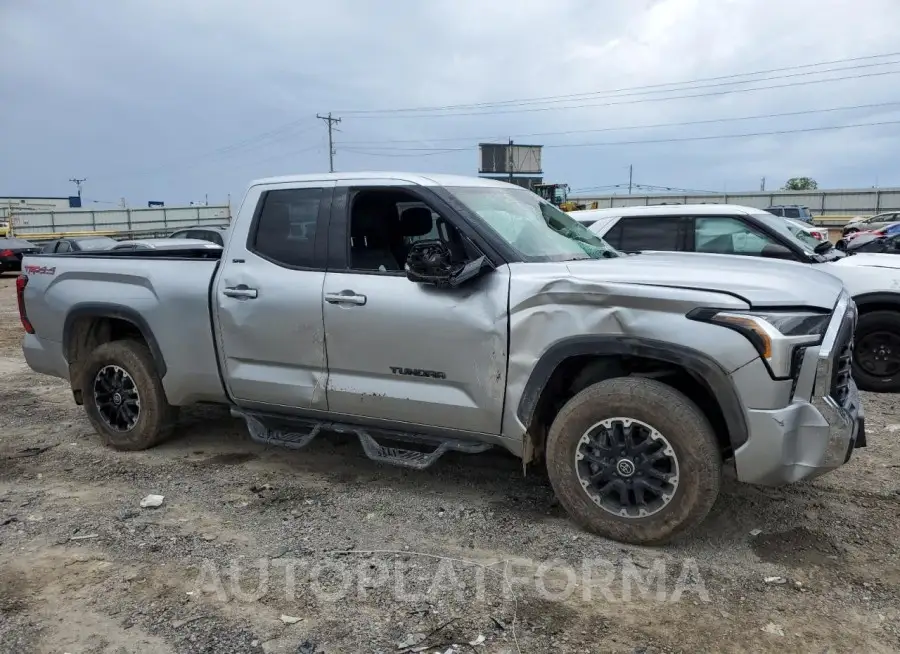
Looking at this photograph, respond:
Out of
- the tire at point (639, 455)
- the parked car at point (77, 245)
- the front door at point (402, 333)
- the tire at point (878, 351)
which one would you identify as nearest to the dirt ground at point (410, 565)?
the tire at point (639, 455)

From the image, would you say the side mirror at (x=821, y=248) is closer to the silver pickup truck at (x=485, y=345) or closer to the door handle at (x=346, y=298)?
the silver pickup truck at (x=485, y=345)

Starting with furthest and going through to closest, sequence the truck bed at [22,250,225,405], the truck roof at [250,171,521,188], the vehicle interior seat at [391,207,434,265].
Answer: the truck bed at [22,250,225,405] → the vehicle interior seat at [391,207,434,265] → the truck roof at [250,171,521,188]

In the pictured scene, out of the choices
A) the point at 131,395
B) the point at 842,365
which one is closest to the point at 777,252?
the point at 842,365

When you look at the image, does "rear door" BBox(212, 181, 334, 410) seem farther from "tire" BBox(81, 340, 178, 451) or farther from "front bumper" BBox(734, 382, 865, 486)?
"front bumper" BBox(734, 382, 865, 486)

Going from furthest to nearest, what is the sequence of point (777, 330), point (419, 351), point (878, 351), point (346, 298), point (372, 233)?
point (878, 351), point (372, 233), point (346, 298), point (419, 351), point (777, 330)

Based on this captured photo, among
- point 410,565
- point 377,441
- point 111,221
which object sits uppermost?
point 111,221

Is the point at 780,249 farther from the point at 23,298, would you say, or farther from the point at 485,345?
the point at 23,298

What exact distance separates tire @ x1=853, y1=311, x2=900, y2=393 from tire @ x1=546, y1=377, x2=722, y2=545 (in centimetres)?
399

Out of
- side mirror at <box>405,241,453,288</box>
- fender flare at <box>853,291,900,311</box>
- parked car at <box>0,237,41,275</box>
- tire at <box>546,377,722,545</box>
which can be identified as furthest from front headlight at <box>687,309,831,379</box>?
parked car at <box>0,237,41,275</box>

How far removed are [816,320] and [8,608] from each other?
381 cm

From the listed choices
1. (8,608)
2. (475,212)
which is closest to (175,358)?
(8,608)

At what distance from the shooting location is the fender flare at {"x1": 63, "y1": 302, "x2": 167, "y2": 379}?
4.93 metres

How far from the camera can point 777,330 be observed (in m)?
3.13

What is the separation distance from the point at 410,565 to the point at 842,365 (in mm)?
2311
